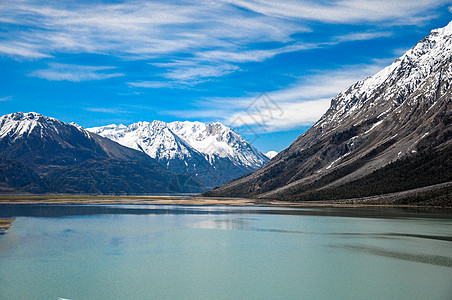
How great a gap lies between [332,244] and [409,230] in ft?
86.7

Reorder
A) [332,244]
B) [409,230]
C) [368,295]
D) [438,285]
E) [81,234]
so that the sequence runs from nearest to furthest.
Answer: [368,295], [438,285], [332,244], [81,234], [409,230]

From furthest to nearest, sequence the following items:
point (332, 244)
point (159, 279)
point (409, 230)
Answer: point (409, 230)
point (332, 244)
point (159, 279)

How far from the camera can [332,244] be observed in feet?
225

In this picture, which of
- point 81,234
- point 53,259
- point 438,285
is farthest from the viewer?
point 81,234

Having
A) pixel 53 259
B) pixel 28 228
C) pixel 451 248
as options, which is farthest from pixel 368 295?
pixel 28 228

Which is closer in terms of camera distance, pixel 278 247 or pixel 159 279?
pixel 159 279

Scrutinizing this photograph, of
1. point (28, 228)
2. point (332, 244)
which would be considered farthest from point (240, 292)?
point (28, 228)

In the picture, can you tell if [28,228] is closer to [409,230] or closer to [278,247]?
[278,247]

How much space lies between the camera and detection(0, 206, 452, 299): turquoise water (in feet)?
131

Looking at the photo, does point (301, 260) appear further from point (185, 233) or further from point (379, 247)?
point (185, 233)

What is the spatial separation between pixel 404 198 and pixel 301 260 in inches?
5839

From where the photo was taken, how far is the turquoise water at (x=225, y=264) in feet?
131

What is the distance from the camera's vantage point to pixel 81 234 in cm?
7875

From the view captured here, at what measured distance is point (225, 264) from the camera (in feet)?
173
